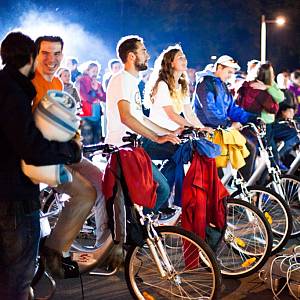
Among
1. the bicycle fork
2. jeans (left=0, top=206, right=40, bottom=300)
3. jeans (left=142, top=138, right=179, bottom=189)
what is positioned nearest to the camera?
jeans (left=0, top=206, right=40, bottom=300)

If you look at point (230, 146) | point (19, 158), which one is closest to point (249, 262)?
point (230, 146)

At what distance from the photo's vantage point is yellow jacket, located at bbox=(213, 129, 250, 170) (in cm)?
516

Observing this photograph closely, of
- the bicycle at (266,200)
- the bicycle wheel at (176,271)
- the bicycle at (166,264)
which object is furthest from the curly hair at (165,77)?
the bicycle wheel at (176,271)

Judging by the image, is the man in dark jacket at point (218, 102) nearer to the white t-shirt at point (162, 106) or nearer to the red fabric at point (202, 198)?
the white t-shirt at point (162, 106)

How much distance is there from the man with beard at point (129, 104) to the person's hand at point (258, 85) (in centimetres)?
273

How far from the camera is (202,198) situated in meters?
4.45

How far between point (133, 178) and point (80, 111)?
747mm

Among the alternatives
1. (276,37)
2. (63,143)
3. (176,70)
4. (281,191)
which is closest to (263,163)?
(281,191)

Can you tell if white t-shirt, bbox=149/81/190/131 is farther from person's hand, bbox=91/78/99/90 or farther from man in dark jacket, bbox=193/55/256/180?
person's hand, bbox=91/78/99/90

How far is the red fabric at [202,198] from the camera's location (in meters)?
4.44

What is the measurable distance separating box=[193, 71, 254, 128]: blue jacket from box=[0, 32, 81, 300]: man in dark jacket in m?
2.87

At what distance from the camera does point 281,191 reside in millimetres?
5605

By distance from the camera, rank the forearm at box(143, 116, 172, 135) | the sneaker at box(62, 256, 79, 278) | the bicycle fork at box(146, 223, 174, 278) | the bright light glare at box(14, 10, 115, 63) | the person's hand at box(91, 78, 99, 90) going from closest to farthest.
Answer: the bicycle fork at box(146, 223, 174, 278), the sneaker at box(62, 256, 79, 278), the forearm at box(143, 116, 172, 135), the person's hand at box(91, 78, 99, 90), the bright light glare at box(14, 10, 115, 63)

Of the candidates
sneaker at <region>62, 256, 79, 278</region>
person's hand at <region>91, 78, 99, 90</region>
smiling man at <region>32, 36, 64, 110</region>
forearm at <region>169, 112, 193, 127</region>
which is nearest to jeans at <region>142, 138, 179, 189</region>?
forearm at <region>169, 112, 193, 127</region>
